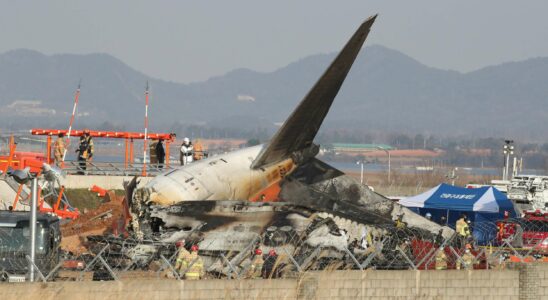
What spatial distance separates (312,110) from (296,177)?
2178 mm

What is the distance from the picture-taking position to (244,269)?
76.6 ft

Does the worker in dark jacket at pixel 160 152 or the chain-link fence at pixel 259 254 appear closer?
the chain-link fence at pixel 259 254

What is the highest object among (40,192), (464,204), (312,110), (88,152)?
(312,110)

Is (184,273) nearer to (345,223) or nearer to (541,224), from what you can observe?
(345,223)

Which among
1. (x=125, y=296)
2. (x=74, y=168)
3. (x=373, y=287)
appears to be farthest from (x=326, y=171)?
(x=74, y=168)

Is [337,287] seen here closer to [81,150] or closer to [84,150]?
[84,150]

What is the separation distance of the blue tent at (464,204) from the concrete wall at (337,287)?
2103cm

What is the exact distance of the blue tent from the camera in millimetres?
45938

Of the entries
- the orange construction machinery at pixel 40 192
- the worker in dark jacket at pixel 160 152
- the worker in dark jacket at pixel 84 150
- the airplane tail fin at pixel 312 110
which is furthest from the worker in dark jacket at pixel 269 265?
A: the worker in dark jacket at pixel 160 152

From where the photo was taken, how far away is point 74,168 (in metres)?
49.2

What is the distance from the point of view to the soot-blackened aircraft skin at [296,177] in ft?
95.1

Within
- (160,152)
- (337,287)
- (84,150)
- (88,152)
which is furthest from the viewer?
(160,152)

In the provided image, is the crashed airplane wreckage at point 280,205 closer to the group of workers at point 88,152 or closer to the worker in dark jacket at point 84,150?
the group of workers at point 88,152

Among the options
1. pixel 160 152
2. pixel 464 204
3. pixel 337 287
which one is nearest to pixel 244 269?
pixel 337 287
